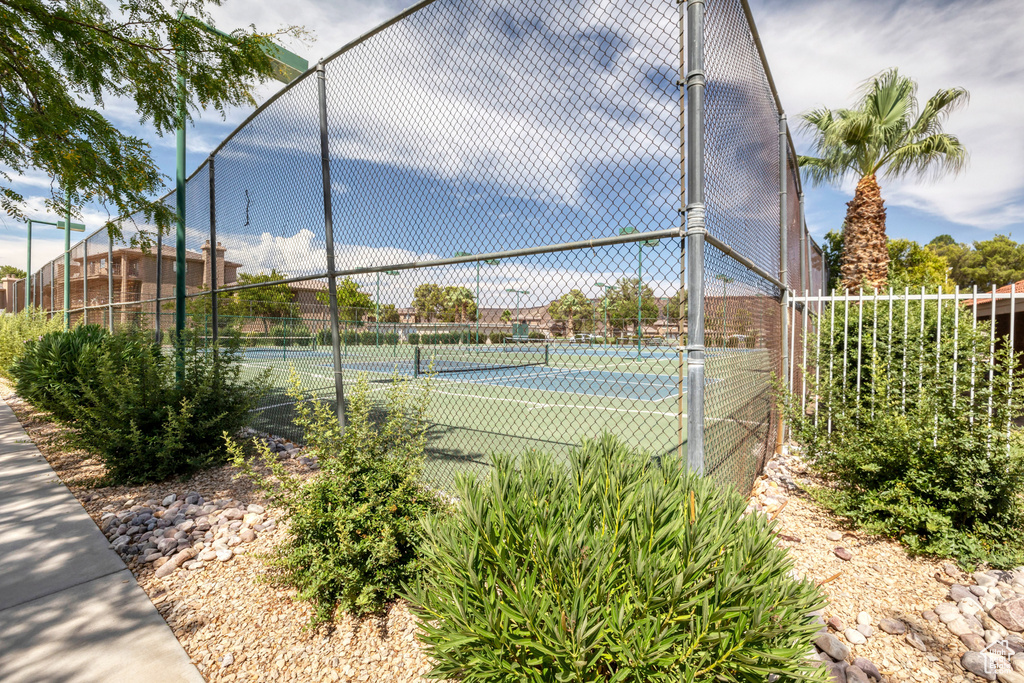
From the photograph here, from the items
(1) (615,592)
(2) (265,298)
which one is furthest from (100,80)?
(1) (615,592)

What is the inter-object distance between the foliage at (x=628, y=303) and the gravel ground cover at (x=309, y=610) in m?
1.19

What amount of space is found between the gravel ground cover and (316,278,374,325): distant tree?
76.6 inches

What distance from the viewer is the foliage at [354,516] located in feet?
7.88

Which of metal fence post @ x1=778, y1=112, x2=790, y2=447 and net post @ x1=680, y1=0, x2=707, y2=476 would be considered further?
metal fence post @ x1=778, y1=112, x2=790, y2=447

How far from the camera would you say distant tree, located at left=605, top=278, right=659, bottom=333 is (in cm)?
265

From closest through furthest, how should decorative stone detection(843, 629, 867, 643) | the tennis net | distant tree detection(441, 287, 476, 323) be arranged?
decorative stone detection(843, 629, 867, 643) < the tennis net < distant tree detection(441, 287, 476, 323)

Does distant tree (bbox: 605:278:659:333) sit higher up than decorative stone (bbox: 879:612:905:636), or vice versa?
distant tree (bbox: 605:278:659:333)

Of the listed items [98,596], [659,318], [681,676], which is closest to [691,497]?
[681,676]

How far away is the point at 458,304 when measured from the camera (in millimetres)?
3869

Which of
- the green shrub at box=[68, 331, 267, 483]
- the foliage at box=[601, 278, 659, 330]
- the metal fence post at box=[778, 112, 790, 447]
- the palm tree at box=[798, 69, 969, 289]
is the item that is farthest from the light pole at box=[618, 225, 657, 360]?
the palm tree at box=[798, 69, 969, 289]

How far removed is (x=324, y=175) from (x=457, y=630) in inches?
176

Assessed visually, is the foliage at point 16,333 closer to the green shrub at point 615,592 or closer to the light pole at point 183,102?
the light pole at point 183,102

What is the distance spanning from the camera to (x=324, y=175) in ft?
15.3

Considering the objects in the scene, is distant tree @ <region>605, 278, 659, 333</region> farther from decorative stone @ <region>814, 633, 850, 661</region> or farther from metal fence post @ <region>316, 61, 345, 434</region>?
metal fence post @ <region>316, 61, 345, 434</region>
